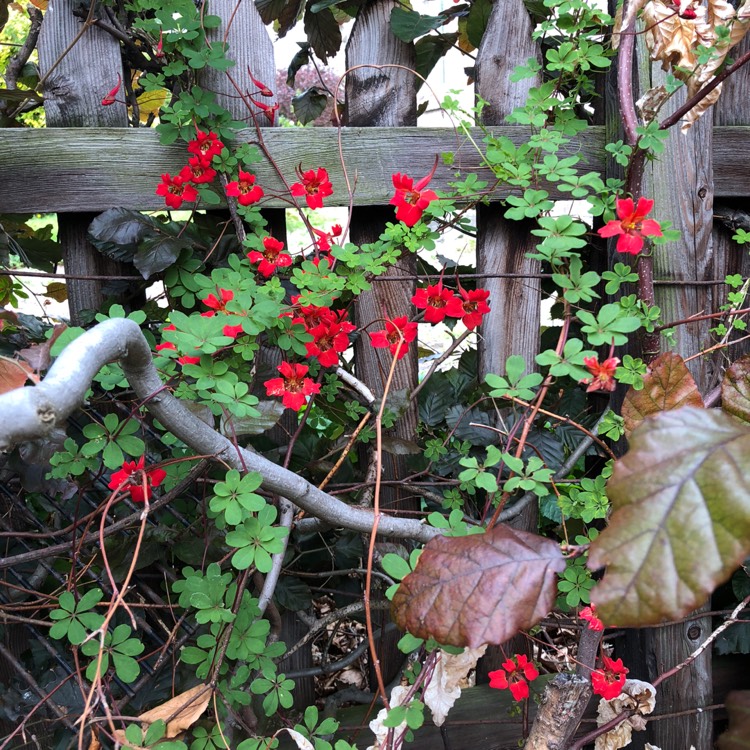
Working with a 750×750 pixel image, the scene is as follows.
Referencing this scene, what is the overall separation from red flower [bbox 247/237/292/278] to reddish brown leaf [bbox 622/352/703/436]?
66 centimetres

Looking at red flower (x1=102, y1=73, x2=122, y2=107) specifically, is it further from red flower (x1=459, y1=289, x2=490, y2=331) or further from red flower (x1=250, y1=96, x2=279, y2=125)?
red flower (x1=459, y1=289, x2=490, y2=331)

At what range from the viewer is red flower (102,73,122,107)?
53.2 inches

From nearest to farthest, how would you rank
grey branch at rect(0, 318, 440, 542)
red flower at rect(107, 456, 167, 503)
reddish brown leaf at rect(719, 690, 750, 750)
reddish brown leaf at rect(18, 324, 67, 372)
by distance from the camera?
1. grey branch at rect(0, 318, 440, 542)
2. reddish brown leaf at rect(719, 690, 750, 750)
3. reddish brown leaf at rect(18, 324, 67, 372)
4. red flower at rect(107, 456, 167, 503)

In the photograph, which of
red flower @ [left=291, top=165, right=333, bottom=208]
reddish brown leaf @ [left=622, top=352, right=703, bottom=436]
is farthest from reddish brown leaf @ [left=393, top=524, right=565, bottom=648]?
red flower @ [left=291, top=165, right=333, bottom=208]

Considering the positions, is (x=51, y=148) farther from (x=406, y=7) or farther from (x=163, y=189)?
(x=406, y=7)

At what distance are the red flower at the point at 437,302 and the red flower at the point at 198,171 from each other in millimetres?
467

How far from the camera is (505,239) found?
156 centimetres

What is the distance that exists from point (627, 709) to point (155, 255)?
1.24 m

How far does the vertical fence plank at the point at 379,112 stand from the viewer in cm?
150

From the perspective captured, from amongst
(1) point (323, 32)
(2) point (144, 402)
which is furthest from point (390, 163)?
(2) point (144, 402)

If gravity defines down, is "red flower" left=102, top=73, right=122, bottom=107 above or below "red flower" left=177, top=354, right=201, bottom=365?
above

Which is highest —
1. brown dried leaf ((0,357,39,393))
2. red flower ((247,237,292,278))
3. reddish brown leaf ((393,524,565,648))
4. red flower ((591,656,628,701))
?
red flower ((247,237,292,278))

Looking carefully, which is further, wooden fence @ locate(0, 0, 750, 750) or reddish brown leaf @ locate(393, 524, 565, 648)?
wooden fence @ locate(0, 0, 750, 750)

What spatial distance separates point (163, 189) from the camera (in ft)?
4.38
